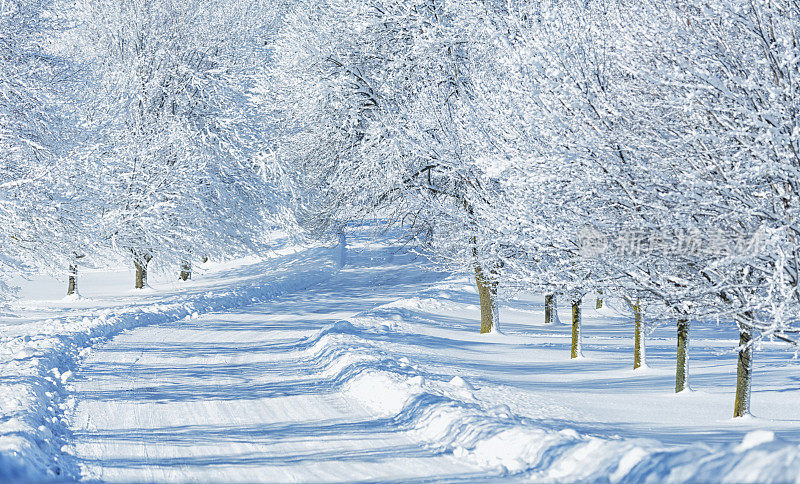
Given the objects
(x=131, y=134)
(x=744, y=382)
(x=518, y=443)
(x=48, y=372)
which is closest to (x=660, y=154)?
(x=518, y=443)

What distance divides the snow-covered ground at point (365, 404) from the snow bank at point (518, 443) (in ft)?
0.06

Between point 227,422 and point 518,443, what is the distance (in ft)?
10.2

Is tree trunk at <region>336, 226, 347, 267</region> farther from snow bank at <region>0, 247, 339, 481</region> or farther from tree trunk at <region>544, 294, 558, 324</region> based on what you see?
tree trunk at <region>544, 294, 558, 324</region>

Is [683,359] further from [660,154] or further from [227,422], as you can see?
[227,422]

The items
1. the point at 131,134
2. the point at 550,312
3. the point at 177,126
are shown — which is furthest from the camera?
the point at 177,126

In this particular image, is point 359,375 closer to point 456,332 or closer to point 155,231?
point 456,332

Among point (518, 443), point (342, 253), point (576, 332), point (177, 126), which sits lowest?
point (576, 332)

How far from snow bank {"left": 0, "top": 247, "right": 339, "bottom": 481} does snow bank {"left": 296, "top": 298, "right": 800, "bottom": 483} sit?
3219mm

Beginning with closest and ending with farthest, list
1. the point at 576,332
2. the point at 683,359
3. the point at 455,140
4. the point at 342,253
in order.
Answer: the point at 683,359 → the point at 455,140 → the point at 576,332 → the point at 342,253

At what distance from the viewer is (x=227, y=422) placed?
23.3 feet

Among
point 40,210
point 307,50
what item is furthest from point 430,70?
point 40,210

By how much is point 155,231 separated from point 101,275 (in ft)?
41.3

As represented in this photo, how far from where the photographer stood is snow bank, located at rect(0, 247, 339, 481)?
5.46m

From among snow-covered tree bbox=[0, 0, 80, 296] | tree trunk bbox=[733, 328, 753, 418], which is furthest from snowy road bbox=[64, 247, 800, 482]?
snow-covered tree bbox=[0, 0, 80, 296]
